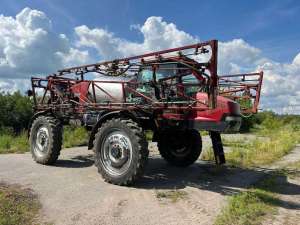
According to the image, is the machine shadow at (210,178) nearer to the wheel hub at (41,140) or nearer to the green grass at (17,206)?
the green grass at (17,206)

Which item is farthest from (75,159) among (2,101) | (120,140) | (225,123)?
(2,101)

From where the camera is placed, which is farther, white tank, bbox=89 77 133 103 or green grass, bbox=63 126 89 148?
green grass, bbox=63 126 89 148

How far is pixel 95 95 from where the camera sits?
31.1 feet

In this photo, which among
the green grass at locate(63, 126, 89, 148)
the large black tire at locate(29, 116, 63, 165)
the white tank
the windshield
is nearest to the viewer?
the windshield

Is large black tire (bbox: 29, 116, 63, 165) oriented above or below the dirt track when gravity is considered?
above

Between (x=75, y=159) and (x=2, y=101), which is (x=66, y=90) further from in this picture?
(x=2, y=101)

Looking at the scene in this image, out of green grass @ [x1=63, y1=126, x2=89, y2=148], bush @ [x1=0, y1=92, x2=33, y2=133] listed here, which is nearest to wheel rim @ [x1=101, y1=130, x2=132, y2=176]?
green grass @ [x1=63, y1=126, x2=89, y2=148]

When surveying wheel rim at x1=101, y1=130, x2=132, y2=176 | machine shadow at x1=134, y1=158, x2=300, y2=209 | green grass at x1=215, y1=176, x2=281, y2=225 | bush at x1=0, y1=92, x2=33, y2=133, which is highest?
bush at x1=0, y1=92, x2=33, y2=133

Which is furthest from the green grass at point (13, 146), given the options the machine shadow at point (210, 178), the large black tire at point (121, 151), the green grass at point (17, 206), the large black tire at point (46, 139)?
the green grass at point (17, 206)

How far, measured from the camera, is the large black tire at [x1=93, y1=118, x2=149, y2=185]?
294 inches

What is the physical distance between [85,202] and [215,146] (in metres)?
3.32

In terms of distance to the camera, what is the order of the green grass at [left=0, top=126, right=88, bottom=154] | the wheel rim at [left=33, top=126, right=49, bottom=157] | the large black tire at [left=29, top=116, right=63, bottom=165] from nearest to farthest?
the large black tire at [left=29, top=116, right=63, bottom=165]
the wheel rim at [left=33, top=126, right=49, bottom=157]
the green grass at [left=0, top=126, right=88, bottom=154]

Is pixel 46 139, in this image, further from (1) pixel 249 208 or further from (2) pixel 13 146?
(1) pixel 249 208

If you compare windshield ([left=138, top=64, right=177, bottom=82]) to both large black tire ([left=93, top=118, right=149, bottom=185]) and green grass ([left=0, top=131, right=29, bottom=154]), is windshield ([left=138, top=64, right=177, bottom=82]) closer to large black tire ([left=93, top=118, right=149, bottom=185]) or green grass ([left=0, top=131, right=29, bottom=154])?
large black tire ([left=93, top=118, right=149, bottom=185])
